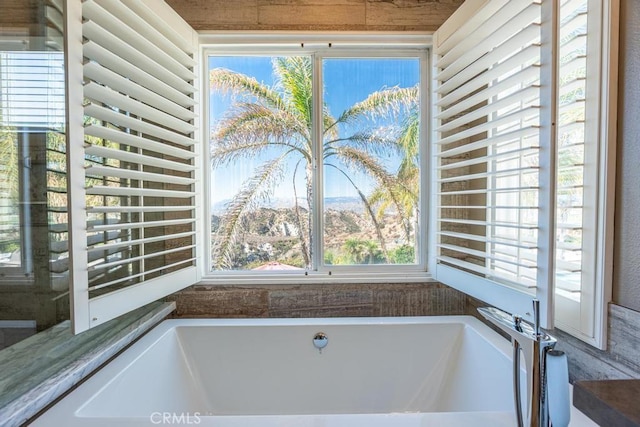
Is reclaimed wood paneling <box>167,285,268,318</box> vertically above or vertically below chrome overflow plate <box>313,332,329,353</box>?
above

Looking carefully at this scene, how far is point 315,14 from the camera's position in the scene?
6.02ft

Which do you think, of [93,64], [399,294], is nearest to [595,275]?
[399,294]

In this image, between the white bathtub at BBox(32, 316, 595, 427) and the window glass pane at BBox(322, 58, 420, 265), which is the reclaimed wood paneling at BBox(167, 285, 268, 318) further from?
the window glass pane at BBox(322, 58, 420, 265)

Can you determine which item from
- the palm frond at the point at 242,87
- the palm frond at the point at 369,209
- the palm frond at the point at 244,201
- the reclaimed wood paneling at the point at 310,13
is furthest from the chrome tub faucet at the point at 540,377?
the reclaimed wood paneling at the point at 310,13

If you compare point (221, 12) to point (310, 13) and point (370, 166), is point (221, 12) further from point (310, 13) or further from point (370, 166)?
point (370, 166)

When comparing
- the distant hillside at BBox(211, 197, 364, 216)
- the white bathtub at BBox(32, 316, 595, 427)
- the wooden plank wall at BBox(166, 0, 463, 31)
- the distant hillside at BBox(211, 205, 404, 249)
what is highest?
the wooden plank wall at BBox(166, 0, 463, 31)

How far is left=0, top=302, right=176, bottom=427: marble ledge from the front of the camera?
0.99 metres

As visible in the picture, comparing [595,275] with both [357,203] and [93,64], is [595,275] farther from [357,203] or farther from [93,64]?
[93,64]

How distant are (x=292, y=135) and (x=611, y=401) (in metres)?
1.71

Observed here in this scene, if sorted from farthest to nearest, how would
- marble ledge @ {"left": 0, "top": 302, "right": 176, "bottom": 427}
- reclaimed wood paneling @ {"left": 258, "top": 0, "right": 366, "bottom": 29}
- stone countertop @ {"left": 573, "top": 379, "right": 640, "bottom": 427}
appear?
reclaimed wood paneling @ {"left": 258, "top": 0, "right": 366, "bottom": 29} < marble ledge @ {"left": 0, "top": 302, "right": 176, "bottom": 427} < stone countertop @ {"left": 573, "top": 379, "right": 640, "bottom": 427}

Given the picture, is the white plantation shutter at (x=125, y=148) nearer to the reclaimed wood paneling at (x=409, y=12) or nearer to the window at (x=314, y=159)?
the window at (x=314, y=159)

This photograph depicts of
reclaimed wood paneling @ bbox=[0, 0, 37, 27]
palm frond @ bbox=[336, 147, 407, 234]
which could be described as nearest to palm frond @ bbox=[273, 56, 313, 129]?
palm frond @ bbox=[336, 147, 407, 234]

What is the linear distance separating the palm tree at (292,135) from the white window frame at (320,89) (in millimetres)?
59

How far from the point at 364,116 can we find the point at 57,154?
5.03ft
